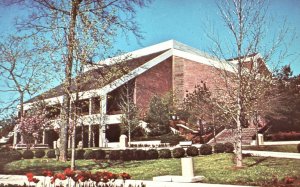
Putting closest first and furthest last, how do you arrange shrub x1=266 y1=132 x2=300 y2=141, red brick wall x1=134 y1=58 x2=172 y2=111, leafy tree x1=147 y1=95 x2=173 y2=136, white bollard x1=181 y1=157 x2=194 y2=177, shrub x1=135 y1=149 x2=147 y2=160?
white bollard x1=181 y1=157 x2=194 y2=177
shrub x1=135 y1=149 x2=147 y2=160
shrub x1=266 y1=132 x2=300 y2=141
leafy tree x1=147 y1=95 x2=173 y2=136
red brick wall x1=134 y1=58 x2=172 y2=111

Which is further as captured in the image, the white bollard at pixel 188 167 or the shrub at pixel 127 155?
the shrub at pixel 127 155

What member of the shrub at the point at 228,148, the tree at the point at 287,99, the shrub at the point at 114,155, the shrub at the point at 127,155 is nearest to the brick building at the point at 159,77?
the tree at the point at 287,99

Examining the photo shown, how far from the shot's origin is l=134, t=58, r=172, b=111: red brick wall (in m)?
30.8

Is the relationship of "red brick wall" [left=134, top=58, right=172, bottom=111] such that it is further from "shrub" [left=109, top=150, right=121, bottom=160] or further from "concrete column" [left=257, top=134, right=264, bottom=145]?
"shrub" [left=109, top=150, right=121, bottom=160]

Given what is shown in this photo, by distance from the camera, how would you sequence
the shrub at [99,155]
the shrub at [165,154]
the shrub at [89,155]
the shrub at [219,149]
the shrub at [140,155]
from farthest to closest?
the shrub at [219,149], the shrub at [89,155], the shrub at [99,155], the shrub at [140,155], the shrub at [165,154]

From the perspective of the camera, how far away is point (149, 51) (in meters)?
34.4

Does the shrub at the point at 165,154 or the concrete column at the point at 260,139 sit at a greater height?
the concrete column at the point at 260,139

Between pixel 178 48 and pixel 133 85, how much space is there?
7.41 metres

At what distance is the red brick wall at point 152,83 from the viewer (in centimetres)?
3075

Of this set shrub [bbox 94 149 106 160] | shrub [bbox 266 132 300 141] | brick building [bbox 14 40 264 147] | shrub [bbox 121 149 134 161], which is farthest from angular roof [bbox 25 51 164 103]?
shrub [bbox 266 132 300 141]

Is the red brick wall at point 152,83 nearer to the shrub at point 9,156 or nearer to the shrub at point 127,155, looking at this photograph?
the shrub at point 9,156

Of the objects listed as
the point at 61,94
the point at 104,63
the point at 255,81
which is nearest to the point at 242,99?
the point at 255,81

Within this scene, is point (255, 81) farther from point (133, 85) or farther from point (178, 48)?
point (178, 48)

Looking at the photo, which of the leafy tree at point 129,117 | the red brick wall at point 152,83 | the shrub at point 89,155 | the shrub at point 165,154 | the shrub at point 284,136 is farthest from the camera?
the red brick wall at point 152,83
